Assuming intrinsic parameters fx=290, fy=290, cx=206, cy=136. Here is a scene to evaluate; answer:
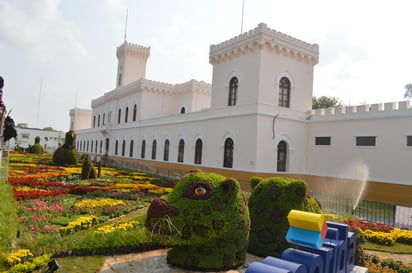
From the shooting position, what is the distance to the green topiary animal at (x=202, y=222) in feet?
14.4

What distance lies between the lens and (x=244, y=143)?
57.2ft

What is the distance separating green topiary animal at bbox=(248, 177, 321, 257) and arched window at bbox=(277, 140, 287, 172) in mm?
12124

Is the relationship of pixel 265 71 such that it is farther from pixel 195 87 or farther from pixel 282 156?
pixel 195 87

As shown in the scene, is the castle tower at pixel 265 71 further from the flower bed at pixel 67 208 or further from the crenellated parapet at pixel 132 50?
the crenellated parapet at pixel 132 50

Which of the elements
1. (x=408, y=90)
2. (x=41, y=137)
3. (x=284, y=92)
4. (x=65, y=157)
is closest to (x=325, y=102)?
(x=408, y=90)

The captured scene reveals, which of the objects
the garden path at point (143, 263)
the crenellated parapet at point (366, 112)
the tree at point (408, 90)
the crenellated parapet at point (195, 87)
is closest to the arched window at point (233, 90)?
the crenellated parapet at point (366, 112)

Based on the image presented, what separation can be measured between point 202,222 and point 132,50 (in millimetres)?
37682

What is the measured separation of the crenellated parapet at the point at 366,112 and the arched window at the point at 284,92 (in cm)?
190

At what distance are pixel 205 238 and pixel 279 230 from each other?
1.82 meters

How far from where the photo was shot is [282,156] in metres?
18.1

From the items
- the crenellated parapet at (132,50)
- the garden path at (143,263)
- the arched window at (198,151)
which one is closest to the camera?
the garden path at (143,263)

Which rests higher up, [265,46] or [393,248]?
[265,46]

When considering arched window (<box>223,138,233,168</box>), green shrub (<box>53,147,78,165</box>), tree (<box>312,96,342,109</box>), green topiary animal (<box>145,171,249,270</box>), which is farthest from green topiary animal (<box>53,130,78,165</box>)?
tree (<box>312,96,342,109</box>)

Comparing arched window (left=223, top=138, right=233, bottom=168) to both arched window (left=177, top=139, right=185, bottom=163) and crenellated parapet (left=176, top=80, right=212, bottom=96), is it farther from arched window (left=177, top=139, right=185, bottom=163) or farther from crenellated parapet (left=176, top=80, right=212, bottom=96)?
crenellated parapet (left=176, top=80, right=212, bottom=96)
